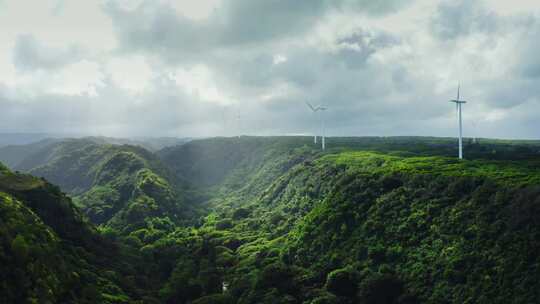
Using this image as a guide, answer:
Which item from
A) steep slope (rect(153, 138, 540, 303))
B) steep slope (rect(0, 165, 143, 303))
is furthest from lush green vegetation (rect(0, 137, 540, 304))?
steep slope (rect(0, 165, 143, 303))

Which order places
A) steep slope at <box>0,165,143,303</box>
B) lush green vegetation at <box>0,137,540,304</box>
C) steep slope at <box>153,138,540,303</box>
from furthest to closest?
steep slope at <box>0,165,143,303</box> → lush green vegetation at <box>0,137,540,304</box> → steep slope at <box>153,138,540,303</box>

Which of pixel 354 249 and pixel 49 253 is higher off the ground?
pixel 49 253

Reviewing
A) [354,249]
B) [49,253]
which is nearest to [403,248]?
[354,249]

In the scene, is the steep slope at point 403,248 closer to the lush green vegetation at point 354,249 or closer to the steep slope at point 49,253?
the lush green vegetation at point 354,249

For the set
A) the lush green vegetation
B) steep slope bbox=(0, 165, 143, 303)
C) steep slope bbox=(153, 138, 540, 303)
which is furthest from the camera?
steep slope bbox=(0, 165, 143, 303)

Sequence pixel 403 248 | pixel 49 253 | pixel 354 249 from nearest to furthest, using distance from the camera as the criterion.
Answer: pixel 403 248, pixel 49 253, pixel 354 249

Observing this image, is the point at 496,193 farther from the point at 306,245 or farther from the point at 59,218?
the point at 59,218

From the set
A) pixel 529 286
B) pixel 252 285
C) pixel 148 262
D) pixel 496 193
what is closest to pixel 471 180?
pixel 496 193

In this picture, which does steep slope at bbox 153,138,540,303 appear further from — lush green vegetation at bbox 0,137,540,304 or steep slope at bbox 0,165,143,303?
steep slope at bbox 0,165,143,303

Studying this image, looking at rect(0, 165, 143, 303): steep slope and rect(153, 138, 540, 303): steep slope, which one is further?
rect(0, 165, 143, 303): steep slope

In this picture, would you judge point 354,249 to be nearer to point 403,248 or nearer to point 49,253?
point 403,248
